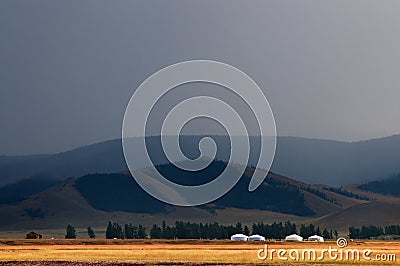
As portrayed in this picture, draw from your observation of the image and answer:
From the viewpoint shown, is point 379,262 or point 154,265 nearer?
point 154,265

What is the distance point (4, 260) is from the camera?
135 metres

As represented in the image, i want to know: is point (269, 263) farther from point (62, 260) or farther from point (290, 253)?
point (62, 260)

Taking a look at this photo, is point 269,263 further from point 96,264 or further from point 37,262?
point 37,262

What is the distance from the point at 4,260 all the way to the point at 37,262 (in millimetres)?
10377

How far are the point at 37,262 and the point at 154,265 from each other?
22.6 metres

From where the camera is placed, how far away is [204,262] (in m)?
124

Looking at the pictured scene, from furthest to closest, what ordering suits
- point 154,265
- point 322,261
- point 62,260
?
point 62,260 < point 322,261 < point 154,265

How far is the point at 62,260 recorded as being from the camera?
133 metres

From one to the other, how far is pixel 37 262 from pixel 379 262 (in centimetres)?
5388

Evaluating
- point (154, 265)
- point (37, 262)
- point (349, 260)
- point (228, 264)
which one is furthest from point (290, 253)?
point (37, 262)

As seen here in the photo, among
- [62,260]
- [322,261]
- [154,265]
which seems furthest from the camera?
[62,260]

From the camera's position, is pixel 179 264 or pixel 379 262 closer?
pixel 179 264

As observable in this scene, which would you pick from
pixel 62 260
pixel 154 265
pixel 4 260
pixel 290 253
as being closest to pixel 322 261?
pixel 290 253

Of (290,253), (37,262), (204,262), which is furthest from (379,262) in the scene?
(37,262)
